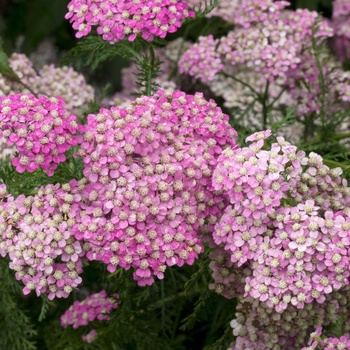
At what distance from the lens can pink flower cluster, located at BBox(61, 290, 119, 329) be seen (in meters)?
1.89

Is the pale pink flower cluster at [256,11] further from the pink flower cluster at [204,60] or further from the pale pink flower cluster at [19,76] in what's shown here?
the pale pink flower cluster at [19,76]

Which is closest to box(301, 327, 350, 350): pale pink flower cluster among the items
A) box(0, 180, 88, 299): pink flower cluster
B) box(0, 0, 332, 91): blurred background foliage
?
box(0, 180, 88, 299): pink flower cluster

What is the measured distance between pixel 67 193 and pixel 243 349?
18.2 inches

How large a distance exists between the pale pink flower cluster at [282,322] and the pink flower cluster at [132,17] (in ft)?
1.75

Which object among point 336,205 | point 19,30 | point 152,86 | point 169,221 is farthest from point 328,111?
point 19,30

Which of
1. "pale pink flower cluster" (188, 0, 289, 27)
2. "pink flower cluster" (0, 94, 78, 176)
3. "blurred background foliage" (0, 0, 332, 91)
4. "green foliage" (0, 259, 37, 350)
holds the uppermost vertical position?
"blurred background foliage" (0, 0, 332, 91)

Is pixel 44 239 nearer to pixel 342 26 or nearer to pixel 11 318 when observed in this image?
pixel 11 318

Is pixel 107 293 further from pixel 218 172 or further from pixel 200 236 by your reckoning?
pixel 218 172

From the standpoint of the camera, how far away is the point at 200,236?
58.7 inches

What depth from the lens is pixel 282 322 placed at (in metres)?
1.49

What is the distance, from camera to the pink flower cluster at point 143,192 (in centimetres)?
134

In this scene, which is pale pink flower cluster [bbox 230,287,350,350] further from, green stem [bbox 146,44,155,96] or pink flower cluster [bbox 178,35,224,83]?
pink flower cluster [bbox 178,35,224,83]

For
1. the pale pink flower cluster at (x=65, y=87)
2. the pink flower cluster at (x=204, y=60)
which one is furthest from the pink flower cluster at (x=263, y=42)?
the pale pink flower cluster at (x=65, y=87)

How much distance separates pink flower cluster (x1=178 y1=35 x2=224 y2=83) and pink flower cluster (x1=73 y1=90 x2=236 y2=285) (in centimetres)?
64
